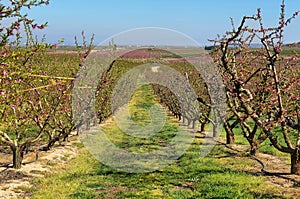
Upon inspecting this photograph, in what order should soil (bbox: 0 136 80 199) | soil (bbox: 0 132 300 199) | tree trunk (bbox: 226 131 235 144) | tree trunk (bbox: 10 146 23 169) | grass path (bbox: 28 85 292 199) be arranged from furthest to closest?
1. tree trunk (bbox: 226 131 235 144)
2. tree trunk (bbox: 10 146 23 169)
3. soil (bbox: 0 136 80 199)
4. soil (bbox: 0 132 300 199)
5. grass path (bbox: 28 85 292 199)

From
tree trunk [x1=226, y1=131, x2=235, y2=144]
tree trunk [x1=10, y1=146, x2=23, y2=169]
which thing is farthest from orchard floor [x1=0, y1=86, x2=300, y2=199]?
tree trunk [x1=226, y1=131, x2=235, y2=144]

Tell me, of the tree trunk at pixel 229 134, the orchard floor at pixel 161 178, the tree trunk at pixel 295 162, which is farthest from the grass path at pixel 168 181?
the tree trunk at pixel 229 134

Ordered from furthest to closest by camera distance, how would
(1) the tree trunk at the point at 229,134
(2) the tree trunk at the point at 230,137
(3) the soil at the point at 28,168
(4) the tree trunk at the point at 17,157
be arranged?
(2) the tree trunk at the point at 230,137
(1) the tree trunk at the point at 229,134
(4) the tree trunk at the point at 17,157
(3) the soil at the point at 28,168

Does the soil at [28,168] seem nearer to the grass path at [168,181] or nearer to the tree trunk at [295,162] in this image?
the grass path at [168,181]

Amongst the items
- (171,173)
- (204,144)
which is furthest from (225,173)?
Result: (204,144)

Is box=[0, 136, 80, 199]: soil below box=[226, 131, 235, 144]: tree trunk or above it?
below

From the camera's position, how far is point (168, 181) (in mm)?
8148

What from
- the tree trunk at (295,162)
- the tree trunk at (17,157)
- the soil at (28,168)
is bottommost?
the soil at (28,168)

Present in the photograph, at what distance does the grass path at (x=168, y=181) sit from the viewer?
7.13 m

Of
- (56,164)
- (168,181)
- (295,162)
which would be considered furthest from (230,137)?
(56,164)

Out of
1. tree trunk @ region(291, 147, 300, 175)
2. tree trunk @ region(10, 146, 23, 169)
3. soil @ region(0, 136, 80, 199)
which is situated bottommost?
soil @ region(0, 136, 80, 199)

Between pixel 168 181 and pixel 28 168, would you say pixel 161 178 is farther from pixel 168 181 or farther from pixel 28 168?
pixel 28 168

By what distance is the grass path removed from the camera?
7129 mm

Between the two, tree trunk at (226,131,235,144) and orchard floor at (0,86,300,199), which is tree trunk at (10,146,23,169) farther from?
tree trunk at (226,131,235,144)
